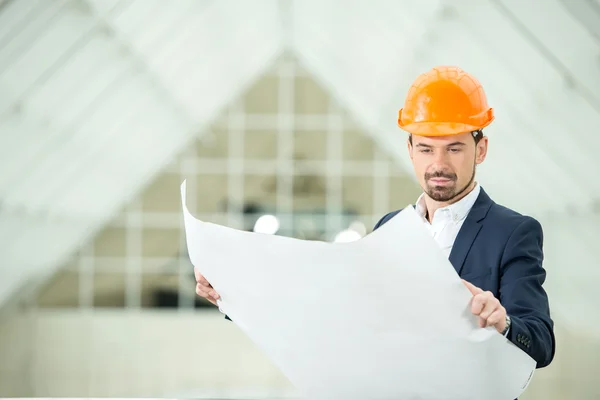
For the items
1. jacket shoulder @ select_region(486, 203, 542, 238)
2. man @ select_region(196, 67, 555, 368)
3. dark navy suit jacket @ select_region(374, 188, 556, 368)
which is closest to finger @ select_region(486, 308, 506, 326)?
dark navy suit jacket @ select_region(374, 188, 556, 368)

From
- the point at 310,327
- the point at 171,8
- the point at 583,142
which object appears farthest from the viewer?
the point at 171,8

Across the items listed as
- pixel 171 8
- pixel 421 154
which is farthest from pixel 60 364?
pixel 421 154

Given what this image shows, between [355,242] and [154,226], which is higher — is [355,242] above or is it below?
above

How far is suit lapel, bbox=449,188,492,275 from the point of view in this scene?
79.0 inches

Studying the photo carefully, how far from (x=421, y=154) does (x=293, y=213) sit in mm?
22286

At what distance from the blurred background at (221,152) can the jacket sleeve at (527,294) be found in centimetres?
543

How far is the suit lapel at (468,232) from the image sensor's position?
2.01 meters

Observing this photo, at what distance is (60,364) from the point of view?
1989 centimetres

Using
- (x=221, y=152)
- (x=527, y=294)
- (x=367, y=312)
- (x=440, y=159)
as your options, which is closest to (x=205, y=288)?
(x=367, y=312)

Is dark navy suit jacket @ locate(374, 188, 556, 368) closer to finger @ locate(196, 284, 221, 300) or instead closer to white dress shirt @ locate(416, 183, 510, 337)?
white dress shirt @ locate(416, 183, 510, 337)

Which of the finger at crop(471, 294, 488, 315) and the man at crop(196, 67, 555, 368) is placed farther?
the man at crop(196, 67, 555, 368)

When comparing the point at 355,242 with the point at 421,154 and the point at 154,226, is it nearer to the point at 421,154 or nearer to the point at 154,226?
the point at 421,154

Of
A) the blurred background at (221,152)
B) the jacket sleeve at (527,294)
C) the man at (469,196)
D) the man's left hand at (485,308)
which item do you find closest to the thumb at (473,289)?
the man's left hand at (485,308)

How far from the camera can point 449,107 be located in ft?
6.41
